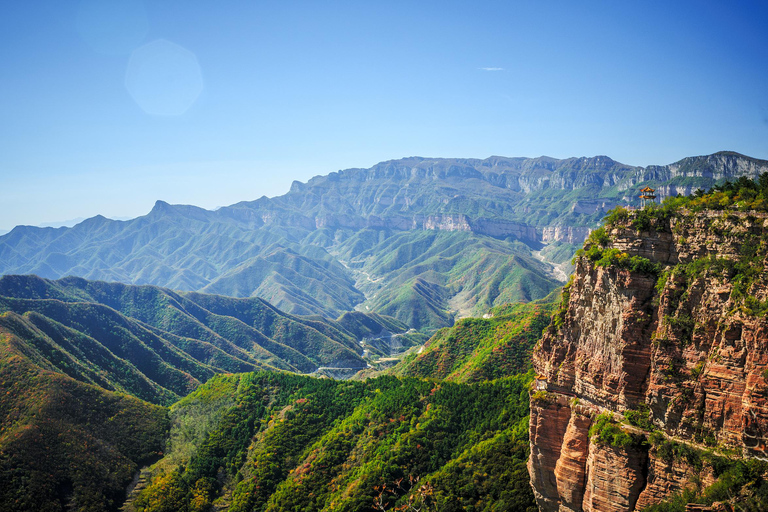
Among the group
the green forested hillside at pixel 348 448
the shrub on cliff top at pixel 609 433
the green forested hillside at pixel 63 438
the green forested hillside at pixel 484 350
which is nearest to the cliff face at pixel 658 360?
the shrub on cliff top at pixel 609 433

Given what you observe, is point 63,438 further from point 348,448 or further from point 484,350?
point 484,350

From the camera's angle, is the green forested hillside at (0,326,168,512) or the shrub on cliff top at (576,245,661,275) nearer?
the shrub on cliff top at (576,245,661,275)

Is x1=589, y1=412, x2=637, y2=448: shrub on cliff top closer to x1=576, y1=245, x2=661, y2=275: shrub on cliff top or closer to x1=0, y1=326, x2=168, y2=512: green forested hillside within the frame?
x1=576, y1=245, x2=661, y2=275: shrub on cliff top

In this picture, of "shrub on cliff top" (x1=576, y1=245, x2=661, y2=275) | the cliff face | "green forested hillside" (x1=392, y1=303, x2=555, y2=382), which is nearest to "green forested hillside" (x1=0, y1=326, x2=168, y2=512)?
"green forested hillside" (x1=392, y1=303, x2=555, y2=382)

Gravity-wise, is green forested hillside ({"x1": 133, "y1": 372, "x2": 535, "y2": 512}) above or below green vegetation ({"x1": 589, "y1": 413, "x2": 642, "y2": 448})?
below

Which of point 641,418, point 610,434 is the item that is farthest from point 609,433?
point 641,418

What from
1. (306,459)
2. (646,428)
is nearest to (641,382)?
(646,428)

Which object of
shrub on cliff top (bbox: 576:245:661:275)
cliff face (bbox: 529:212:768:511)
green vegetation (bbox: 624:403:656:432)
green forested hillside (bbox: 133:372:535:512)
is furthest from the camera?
green forested hillside (bbox: 133:372:535:512)
